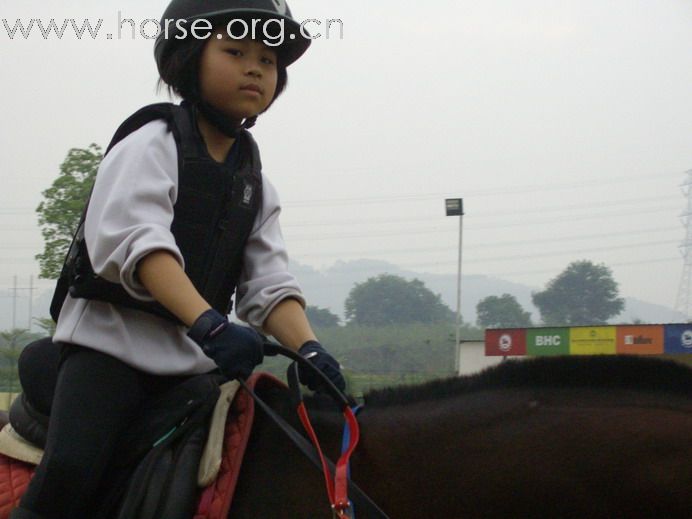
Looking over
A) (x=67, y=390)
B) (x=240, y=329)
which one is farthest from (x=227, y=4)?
(x=67, y=390)

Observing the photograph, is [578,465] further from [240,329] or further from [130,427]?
[130,427]

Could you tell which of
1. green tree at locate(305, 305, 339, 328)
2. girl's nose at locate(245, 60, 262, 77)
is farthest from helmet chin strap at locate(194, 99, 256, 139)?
green tree at locate(305, 305, 339, 328)

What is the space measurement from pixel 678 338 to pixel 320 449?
20.6 m

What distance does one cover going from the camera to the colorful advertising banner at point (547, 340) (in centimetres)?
2420

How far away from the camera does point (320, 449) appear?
2693mm

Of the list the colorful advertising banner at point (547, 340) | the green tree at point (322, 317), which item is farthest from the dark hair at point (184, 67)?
the green tree at point (322, 317)

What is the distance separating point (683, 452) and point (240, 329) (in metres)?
1.21

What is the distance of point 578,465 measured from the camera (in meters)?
2.42

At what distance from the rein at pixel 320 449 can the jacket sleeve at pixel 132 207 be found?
1.50 ft

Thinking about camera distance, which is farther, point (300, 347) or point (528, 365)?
point (300, 347)

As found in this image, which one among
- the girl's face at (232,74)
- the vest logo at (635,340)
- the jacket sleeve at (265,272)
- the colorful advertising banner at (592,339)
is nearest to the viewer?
the girl's face at (232,74)

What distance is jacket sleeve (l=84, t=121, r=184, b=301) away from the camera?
2754 mm

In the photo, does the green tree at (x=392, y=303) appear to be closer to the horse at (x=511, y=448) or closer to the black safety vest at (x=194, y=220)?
the black safety vest at (x=194, y=220)

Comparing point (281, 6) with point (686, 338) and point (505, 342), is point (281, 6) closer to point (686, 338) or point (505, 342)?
point (686, 338)
